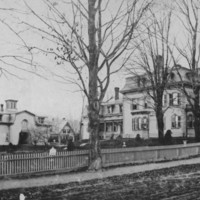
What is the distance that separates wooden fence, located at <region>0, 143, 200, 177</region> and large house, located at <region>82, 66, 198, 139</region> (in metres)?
19.2

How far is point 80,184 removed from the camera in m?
11.3

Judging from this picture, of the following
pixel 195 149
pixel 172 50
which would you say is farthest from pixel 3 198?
pixel 172 50

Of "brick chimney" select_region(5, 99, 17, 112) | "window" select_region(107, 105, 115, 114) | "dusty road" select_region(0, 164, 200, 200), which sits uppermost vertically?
"brick chimney" select_region(5, 99, 17, 112)

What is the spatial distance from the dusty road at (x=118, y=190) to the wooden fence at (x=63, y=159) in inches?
117

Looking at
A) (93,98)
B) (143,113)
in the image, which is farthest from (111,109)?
(93,98)

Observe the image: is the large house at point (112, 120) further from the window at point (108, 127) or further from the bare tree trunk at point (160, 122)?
the bare tree trunk at point (160, 122)

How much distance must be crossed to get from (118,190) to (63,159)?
223 inches

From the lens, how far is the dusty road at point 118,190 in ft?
29.0

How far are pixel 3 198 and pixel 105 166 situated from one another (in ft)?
28.2

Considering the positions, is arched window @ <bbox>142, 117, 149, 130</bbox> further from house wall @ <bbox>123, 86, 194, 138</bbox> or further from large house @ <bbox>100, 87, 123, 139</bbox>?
large house @ <bbox>100, 87, 123, 139</bbox>

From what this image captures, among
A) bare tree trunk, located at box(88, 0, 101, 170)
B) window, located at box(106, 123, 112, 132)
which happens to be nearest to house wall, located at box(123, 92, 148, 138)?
window, located at box(106, 123, 112, 132)

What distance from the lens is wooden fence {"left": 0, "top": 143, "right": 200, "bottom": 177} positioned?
13.4 m

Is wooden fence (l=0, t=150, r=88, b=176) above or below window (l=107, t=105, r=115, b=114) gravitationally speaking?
below

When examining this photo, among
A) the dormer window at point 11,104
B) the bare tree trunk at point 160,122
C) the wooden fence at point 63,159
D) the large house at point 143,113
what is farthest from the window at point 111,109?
the wooden fence at point 63,159
